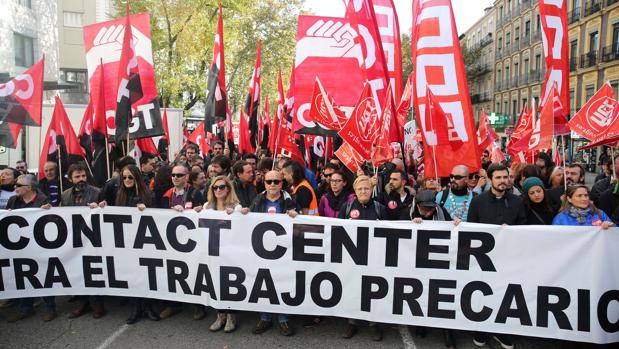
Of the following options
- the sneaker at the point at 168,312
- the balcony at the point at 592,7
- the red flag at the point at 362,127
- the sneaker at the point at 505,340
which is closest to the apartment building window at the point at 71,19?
the red flag at the point at 362,127

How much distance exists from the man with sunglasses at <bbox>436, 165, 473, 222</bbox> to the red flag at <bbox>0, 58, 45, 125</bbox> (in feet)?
17.5

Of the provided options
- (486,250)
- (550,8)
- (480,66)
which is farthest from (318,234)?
(480,66)

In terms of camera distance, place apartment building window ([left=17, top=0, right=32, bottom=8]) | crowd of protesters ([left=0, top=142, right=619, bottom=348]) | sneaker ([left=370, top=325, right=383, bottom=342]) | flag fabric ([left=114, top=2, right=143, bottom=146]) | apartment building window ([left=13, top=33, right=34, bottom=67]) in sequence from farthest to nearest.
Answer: apartment building window ([left=17, top=0, right=32, bottom=8])
apartment building window ([left=13, top=33, right=34, bottom=67])
flag fabric ([left=114, top=2, right=143, bottom=146])
crowd of protesters ([left=0, top=142, right=619, bottom=348])
sneaker ([left=370, top=325, right=383, bottom=342])

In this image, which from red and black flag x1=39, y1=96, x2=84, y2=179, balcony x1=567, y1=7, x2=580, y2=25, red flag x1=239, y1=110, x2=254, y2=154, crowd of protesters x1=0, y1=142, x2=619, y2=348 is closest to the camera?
crowd of protesters x1=0, y1=142, x2=619, y2=348

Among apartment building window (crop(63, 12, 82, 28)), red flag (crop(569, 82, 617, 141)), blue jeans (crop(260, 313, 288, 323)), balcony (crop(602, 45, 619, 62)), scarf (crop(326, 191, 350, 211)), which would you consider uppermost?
A: apartment building window (crop(63, 12, 82, 28))

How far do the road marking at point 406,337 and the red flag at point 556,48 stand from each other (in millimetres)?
3922

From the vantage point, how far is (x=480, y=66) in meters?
55.3

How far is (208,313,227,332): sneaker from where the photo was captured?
4554mm

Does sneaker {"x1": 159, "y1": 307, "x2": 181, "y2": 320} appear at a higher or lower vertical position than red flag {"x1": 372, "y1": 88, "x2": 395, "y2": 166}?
lower

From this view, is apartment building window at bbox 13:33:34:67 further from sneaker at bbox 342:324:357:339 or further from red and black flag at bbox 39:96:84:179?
sneaker at bbox 342:324:357:339

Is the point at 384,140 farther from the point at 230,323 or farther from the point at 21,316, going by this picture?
the point at 21,316

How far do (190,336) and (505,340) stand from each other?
2.94 m

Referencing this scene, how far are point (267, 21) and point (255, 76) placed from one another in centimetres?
1892

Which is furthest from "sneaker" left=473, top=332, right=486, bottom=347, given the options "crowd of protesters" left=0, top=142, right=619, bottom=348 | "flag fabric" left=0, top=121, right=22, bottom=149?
"flag fabric" left=0, top=121, right=22, bottom=149
